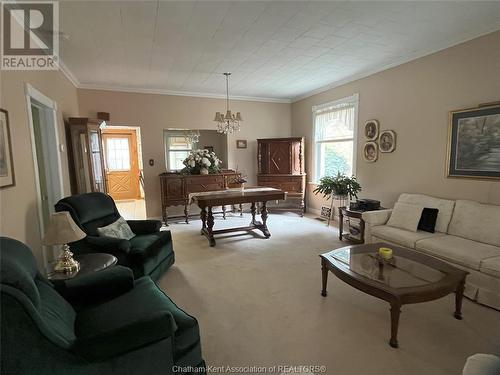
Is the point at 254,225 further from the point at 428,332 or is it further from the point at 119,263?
the point at 428,332

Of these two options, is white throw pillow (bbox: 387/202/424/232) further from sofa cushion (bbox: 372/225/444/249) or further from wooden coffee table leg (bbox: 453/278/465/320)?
wooden coffee table leg (bbox: 453/278/465/320)

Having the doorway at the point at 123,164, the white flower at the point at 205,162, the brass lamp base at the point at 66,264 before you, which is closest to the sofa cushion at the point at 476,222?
the brass lamp base at the point at 66,264

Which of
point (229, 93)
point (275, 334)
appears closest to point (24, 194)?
point (275, 334)

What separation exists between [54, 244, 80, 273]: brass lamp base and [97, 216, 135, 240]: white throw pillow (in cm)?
60

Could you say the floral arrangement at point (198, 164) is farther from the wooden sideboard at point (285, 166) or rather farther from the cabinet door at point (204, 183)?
the wooden sideboard at point (285, 166)

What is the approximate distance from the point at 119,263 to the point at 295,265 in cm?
201

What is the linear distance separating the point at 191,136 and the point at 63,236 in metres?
5.13

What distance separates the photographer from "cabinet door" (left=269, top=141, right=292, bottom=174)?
5988mm

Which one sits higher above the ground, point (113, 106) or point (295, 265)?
point (113, 106)

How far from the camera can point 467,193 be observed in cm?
318

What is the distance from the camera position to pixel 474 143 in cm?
308

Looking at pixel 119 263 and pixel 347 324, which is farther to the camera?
pixel 119 263

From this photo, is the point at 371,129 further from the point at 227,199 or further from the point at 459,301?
the point at 459,301
